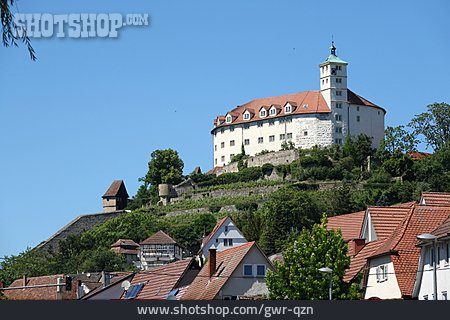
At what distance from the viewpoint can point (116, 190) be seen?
16950 centimetres

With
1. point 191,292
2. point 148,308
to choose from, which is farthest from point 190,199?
point 148,308

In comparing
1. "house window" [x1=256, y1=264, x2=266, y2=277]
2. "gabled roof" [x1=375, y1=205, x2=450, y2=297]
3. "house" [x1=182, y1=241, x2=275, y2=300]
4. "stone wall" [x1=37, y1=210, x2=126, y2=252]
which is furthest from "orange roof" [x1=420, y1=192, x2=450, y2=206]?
"stone wall" [x1=37, y1=210, x2=126, y2=252]

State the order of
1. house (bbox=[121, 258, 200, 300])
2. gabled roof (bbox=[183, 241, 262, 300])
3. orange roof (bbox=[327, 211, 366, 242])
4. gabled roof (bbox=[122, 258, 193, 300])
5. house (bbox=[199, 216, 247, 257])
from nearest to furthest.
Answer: gabled roof (bbox=[183, 241, 262, 300])
house (bbox=[121, 258, 200, 300])
gabled roof (bbox=[122, 258, 193, 300])
orange roof (bbox=[327, 211, 366, 242])
house (bbox=[199, 216, 247, 257])

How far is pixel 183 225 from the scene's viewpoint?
13825 centimetres

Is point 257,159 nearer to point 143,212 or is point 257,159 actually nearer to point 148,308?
point 143,212

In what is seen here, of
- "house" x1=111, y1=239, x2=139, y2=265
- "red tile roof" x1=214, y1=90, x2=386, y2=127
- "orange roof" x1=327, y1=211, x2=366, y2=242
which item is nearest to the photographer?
"orange roof" x1=327, y1=211, x2=366, y2=242

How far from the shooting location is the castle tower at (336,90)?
502ft

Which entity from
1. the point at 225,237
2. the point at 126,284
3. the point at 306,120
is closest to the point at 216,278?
the point at 126,284

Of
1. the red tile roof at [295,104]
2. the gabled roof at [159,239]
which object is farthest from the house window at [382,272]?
the red tile roof at [295,104]

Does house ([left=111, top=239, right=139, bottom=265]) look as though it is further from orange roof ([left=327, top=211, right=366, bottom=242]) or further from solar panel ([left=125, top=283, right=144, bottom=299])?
solar panel ([left=125, top=283, right=144, bottom=299])

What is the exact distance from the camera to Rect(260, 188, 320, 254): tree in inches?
4561

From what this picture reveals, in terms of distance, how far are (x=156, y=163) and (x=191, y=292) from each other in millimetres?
109419

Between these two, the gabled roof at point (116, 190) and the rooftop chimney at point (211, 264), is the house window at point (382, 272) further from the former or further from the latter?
the gabled roof at point (116, 190)

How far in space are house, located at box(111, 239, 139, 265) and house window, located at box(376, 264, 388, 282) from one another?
8510cm
